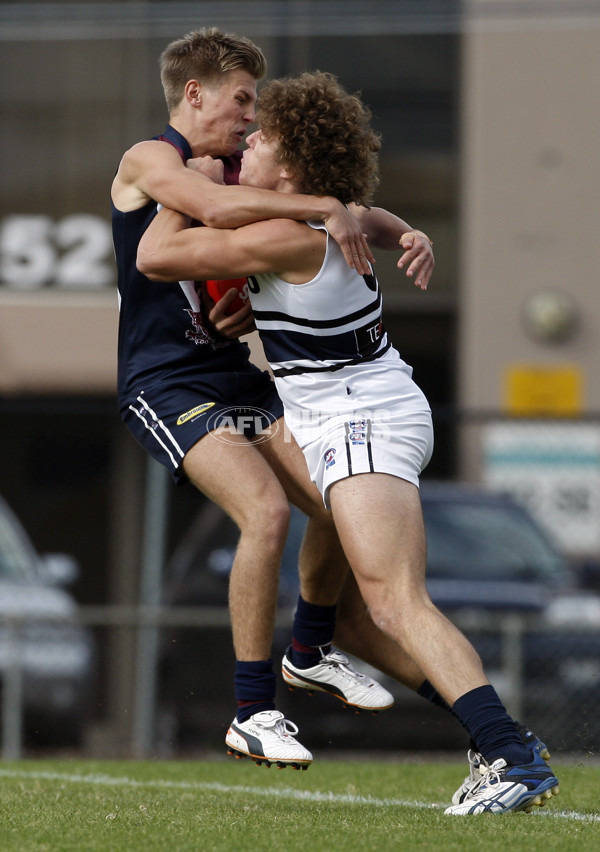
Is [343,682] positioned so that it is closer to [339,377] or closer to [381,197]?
[339,377]

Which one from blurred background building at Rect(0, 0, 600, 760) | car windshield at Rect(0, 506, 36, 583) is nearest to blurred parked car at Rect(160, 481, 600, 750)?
car windshield at Rect(0, 506, 36, 583)

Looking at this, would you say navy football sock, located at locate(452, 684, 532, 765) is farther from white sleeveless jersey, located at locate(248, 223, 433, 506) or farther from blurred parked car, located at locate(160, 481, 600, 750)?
blurred parked car, located at locate(160, 481, 600, 750)

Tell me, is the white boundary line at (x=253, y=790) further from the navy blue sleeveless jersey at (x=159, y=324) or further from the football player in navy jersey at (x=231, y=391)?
the navy blue sleeveless jersey at (x=159, y=324)

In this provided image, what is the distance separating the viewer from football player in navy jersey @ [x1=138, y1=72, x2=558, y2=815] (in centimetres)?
484

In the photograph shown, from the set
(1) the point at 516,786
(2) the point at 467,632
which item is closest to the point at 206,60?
(1) the point at 516,786

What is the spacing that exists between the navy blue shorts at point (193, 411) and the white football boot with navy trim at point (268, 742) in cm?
89

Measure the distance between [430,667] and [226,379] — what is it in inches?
54.5

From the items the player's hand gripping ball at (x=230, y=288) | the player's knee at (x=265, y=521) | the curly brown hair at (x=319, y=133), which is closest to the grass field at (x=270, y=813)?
the player's knee at (x=265, y=521)

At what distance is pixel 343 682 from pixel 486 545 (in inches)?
187

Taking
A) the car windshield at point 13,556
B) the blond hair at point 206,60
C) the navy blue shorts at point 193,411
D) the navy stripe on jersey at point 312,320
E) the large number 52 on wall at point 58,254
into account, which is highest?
the blond hair at point 206,60

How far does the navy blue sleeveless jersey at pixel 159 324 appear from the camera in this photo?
5.57 meters

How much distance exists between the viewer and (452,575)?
1014 cm

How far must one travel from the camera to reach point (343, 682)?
5.76 metres

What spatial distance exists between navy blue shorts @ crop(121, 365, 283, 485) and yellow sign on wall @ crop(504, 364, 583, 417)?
930 centimetres
